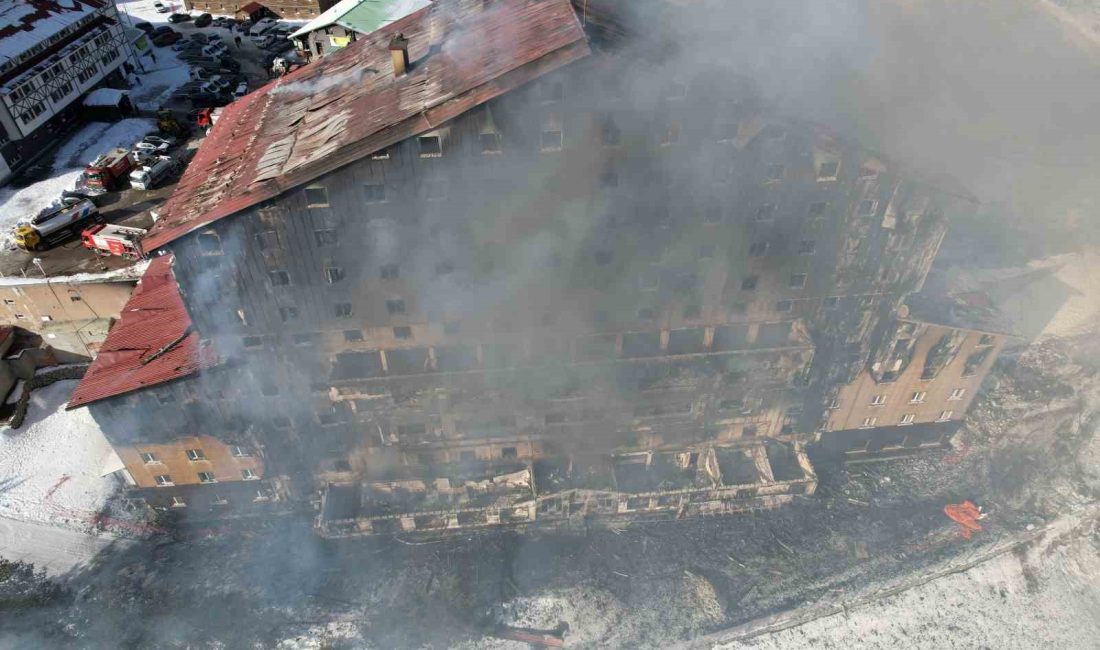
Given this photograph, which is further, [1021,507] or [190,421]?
[1021,507]

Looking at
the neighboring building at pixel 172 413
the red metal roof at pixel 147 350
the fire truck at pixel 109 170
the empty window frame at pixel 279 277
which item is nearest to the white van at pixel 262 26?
the fire truck at pixel 109 170

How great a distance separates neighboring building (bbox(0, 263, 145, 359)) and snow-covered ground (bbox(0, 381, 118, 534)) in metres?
3.07

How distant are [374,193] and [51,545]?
2341cm

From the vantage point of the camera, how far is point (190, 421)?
84.3ft

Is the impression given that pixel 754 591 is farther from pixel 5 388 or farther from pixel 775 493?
pixel 5 388

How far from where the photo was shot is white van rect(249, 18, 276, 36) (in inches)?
2372

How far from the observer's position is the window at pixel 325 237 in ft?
72.3

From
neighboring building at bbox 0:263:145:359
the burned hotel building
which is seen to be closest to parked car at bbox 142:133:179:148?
neighboring building at bbox 0:263:145:359

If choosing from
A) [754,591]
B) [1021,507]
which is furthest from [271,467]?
[1021,507]

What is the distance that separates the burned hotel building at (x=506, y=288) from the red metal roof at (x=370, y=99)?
144 millimetres

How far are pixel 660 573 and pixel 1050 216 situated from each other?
119 feet

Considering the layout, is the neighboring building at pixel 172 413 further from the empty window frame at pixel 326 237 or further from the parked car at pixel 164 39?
the parked car at pixel 164 39

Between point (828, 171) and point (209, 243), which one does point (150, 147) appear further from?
point (828, 171)

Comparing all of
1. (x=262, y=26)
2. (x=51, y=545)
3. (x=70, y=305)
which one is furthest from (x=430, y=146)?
(x=262, y=26)
